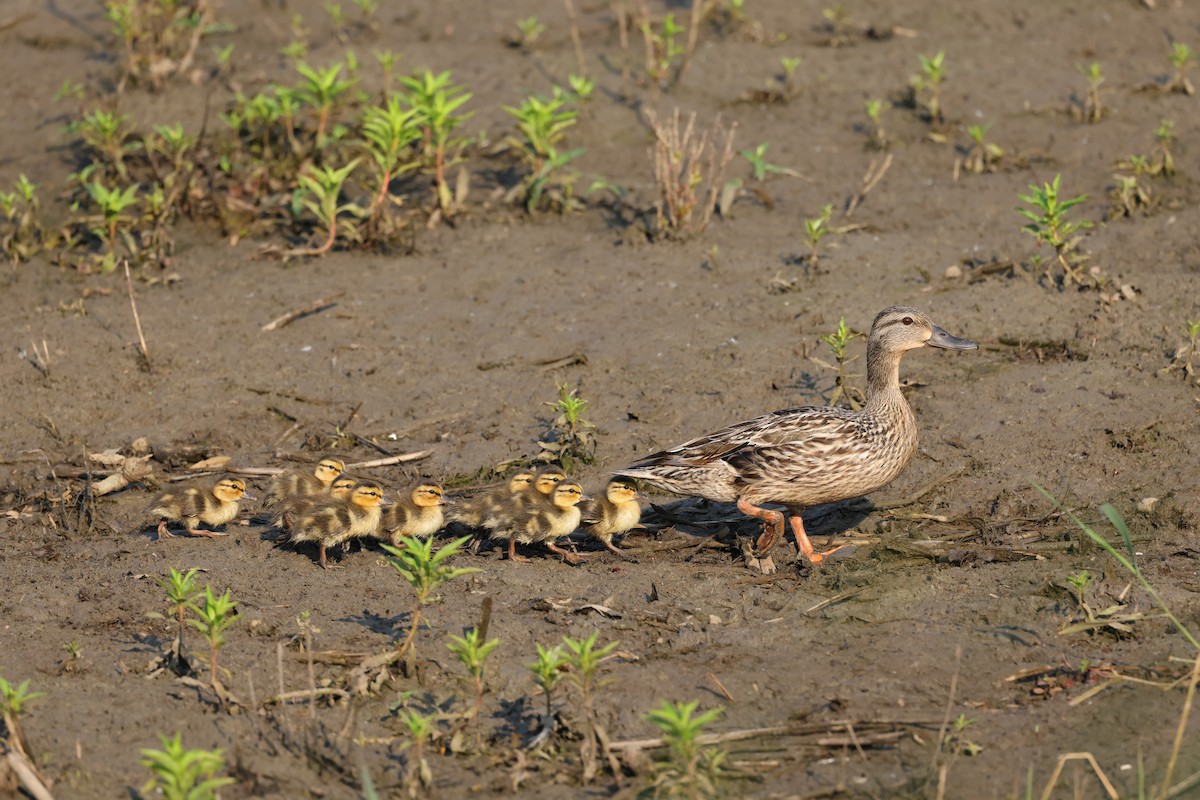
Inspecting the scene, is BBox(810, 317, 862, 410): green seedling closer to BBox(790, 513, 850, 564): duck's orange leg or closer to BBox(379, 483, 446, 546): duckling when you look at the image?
BBox(790, 513, 850, 564): duck's orange leg

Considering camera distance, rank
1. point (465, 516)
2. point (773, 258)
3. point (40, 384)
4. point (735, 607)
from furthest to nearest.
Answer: point (773, 258) → point (40, 384) → point (465, 516) → point (735, 607)

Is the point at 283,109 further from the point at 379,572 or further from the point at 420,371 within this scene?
the point at 379,572

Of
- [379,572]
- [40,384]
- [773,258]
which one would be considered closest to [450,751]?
[379,572]

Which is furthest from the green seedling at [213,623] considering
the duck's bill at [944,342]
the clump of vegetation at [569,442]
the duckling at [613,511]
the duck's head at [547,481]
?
the duck's bill at [944,342]

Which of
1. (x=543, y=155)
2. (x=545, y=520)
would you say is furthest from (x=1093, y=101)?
(x=545, y=520)

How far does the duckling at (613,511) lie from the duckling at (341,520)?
3.51 ft

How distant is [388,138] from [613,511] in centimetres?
402

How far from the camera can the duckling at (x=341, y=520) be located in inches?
291

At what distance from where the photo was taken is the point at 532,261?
1066 centimetres

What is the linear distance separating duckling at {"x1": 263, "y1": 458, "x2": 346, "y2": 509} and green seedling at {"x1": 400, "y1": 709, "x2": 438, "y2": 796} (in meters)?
2.32

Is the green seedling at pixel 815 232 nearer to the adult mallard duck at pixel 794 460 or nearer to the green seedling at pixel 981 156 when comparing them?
the green seedling at pixel 981 156

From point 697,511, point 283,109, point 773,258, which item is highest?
point 283,109

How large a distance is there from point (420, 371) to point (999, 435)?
3577 mm

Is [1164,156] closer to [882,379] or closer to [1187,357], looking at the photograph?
[1187,357]
